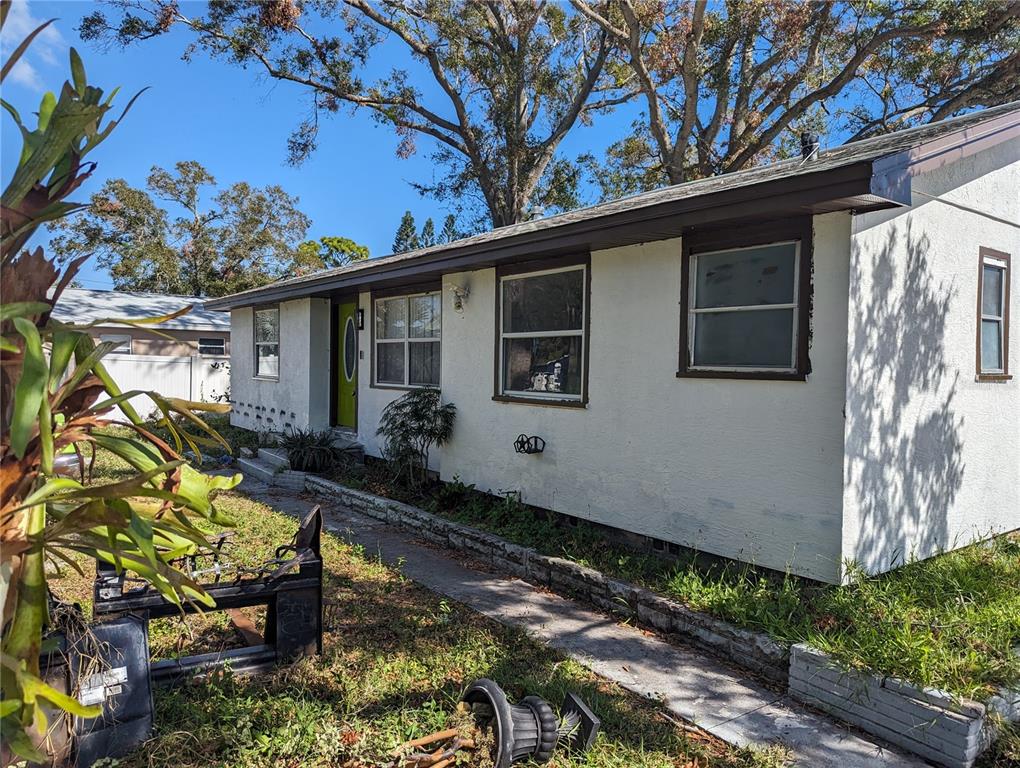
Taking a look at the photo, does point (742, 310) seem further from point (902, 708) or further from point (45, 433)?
point (45, 433)

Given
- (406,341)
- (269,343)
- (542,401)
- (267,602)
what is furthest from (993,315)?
(269,343)

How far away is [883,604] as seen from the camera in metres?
4.24

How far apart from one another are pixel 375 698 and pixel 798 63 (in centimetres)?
1755

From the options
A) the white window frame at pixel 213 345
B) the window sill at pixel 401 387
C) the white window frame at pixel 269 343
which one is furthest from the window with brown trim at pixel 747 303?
the white window frame at pixel 213 345

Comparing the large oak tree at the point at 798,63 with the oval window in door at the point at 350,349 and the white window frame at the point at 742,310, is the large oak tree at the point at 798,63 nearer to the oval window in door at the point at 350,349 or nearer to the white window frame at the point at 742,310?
the oval window in door at the point at 350,349

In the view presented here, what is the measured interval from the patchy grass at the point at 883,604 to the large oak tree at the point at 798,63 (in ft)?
38.6

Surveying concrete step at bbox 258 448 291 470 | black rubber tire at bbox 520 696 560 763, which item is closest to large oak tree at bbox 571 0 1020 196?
concrete step at bbox 258 448 291 470

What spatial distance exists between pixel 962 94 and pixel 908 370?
1343 cm

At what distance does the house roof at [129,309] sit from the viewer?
1869 cm

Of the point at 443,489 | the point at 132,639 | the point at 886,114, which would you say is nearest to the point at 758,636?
the point at 132,639

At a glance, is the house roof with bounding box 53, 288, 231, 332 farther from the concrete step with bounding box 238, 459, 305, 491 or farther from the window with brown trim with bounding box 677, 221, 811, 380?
the window with brown trim with bounding box 677, 221, 811, 380

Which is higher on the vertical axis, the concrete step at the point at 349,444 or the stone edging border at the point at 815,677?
the concrete step at the point at 349,444

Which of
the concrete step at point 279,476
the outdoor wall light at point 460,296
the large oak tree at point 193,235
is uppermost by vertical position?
the large oak tree at point 193,235

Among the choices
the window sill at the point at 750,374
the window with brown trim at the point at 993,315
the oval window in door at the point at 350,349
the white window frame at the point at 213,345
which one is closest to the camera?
the window sill at the point at 750,374
